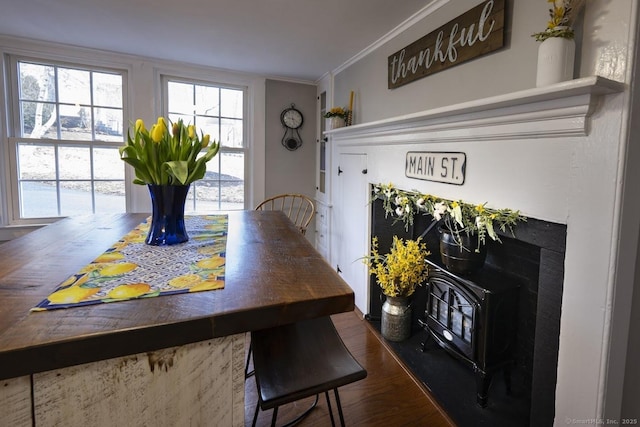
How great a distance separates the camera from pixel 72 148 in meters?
2.89

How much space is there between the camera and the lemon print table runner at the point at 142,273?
767mm

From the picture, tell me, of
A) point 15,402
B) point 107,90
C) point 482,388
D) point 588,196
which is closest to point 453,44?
point 588,196

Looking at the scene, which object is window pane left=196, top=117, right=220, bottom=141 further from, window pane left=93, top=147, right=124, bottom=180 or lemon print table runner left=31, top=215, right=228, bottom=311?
lemon print table runner left=31, top=215, right=228, bottom=311

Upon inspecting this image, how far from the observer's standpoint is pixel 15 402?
1.88ft

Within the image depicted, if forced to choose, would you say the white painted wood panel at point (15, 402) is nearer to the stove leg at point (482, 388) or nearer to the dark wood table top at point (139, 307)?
the dark wood table top at point (139, 307)

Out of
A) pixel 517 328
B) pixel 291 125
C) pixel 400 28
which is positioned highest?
pixel 400 28

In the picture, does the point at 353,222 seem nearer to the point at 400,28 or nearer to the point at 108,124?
the point at 400,28

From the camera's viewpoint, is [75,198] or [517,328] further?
[75,198]

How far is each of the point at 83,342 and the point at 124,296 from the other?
186 millimetres

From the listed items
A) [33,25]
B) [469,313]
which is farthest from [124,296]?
[33,25]

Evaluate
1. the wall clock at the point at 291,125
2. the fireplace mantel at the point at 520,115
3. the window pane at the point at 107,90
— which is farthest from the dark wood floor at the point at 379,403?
the window pane at the point at 107,90

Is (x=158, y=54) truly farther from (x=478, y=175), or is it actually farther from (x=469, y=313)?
(x=469, y=313)

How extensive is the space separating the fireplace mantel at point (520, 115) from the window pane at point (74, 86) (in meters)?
2.78

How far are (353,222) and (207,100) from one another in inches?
78.7
